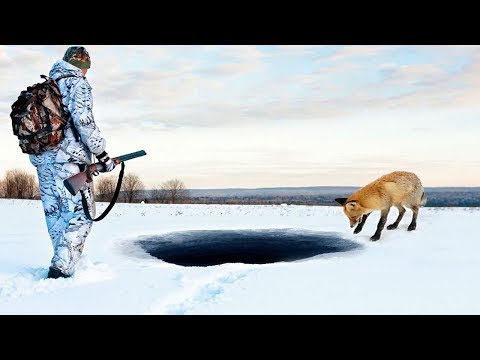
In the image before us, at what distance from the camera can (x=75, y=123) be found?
5.52 meters

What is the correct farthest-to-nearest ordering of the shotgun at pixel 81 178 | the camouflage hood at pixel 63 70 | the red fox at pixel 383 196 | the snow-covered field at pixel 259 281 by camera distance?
1. the red fox at pixel 383 196
2. the camouflage hood at pixel 63 70
3. the shotgun at pixel 81 178
4. the snow-covered field at pixel 259 281

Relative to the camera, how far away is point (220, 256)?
7.80 meters

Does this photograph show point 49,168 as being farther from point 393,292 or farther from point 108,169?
point 393,292

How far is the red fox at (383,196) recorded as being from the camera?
8703 millimetres

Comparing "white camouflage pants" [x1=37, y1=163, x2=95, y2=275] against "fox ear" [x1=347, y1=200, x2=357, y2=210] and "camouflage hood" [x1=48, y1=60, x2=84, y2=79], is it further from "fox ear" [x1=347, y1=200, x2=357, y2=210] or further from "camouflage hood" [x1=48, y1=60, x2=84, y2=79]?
"fox ear" [x1=347, y1=200, x2=357, y2=210]

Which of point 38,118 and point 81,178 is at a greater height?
point 38,118

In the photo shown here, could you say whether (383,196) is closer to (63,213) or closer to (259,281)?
(259,281)

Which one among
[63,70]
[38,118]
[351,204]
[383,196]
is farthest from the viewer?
[351,204]

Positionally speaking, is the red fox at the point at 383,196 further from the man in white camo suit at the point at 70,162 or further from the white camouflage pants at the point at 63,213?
the white camouflage pants at the point at 63,213

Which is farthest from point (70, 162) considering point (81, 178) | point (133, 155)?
point (133, 155)

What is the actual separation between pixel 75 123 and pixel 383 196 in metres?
6.07

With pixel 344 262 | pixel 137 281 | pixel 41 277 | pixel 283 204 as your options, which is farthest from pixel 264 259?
pixel 283 204

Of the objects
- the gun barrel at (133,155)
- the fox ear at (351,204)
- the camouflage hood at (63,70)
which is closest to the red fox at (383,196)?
the fox ear at (351,204)

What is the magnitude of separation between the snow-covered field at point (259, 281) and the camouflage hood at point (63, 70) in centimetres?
276
